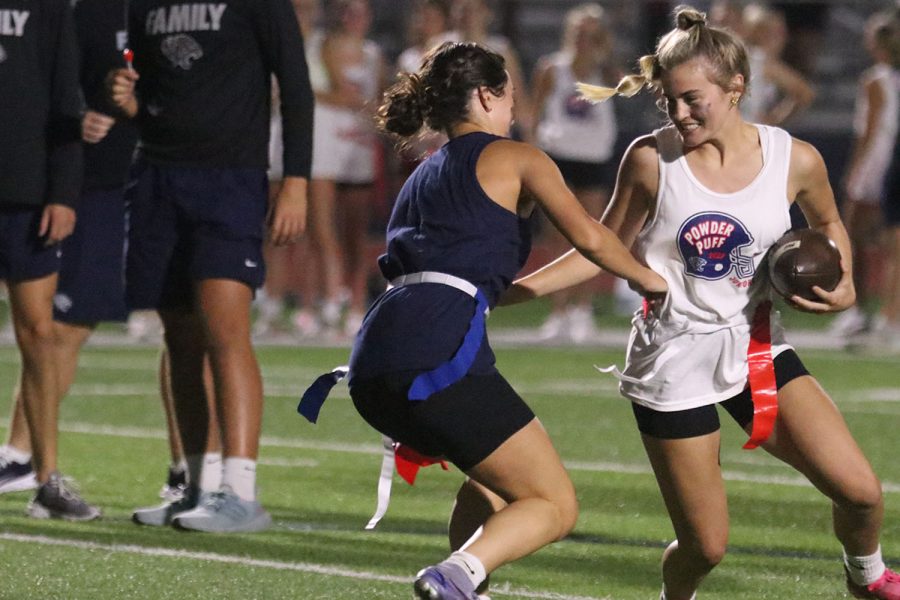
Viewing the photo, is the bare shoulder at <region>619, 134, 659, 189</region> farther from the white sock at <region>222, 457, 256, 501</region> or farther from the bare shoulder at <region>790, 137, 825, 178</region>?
the white sock at <region>222, 457, 256, 501</region>

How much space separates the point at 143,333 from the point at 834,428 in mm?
9723

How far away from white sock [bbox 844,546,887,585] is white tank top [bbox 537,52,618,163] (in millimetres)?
8682

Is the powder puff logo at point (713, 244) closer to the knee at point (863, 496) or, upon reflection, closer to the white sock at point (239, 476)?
A: the knee at point (863, 496)

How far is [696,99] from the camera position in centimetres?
498

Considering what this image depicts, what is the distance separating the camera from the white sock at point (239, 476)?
6461 mm

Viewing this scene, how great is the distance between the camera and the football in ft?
16.0

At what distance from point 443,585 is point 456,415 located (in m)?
0.49

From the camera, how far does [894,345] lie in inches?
528

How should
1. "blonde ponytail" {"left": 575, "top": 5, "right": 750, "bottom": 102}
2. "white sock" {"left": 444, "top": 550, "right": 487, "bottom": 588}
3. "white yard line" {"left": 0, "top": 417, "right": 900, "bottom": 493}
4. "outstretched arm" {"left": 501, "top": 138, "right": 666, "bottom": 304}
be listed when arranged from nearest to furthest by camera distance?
"white sock" {"left": 444, "top": 550, "right": 487, "bottom": 588} → "outstretched arm" {"left": 501, "top": 138, "right": 666, "bottom": 304} → "blonde ponytail" {"left": 575, "top": 5, "right": 750, "bottom": 102} → "white yard line" {"left": 0, "top": 417, "right": 900, "bottom": 493}

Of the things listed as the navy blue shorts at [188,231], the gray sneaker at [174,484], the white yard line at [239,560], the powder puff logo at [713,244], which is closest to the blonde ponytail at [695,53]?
the powder puff logo at [713,244]

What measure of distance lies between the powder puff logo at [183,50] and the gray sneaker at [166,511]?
153cm

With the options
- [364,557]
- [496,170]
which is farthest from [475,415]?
[364,557]

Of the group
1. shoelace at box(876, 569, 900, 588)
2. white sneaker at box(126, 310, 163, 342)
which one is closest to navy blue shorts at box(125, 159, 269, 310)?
shoelace at box(876, 569, 900, 588)

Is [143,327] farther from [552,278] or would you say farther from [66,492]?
[552,278]
